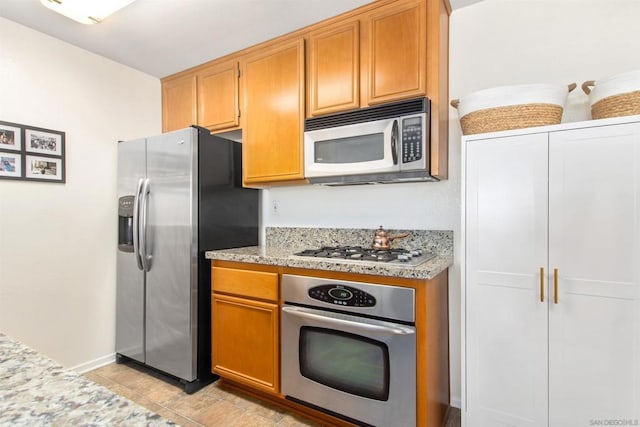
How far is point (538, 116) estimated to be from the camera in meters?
1.53

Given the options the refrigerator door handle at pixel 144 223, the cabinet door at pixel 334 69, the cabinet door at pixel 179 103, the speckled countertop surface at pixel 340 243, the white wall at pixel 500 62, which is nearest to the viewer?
the speckled countertop surface at pixel 340 243

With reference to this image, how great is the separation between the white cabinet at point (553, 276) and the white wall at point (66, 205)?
2657mm

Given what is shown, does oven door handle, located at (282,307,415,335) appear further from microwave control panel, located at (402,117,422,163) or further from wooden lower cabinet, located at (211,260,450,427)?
microwave control panel, located at (402,117,422,163)

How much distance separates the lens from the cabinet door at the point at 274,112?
223cm

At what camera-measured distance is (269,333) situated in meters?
1.96

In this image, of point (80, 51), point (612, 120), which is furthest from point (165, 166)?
point (612, 120)

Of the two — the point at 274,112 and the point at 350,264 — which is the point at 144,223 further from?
the point at 350,264

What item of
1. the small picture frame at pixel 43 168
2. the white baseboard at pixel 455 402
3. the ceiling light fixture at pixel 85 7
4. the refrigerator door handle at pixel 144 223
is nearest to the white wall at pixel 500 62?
the white baseboard at pixel 455 402

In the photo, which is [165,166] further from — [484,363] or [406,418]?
[484,363]

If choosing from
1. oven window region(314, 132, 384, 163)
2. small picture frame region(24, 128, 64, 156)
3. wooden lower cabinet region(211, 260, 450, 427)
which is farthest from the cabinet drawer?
small picture frame region(24, 128, 64, 156)

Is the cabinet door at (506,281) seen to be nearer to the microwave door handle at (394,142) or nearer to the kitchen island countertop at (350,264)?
the kitchen island countertop at (350,264)

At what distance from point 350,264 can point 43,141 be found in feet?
7.59

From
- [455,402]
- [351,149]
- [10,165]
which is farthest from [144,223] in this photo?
[455,402]

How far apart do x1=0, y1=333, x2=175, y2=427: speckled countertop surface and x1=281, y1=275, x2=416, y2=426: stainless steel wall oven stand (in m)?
1.24
